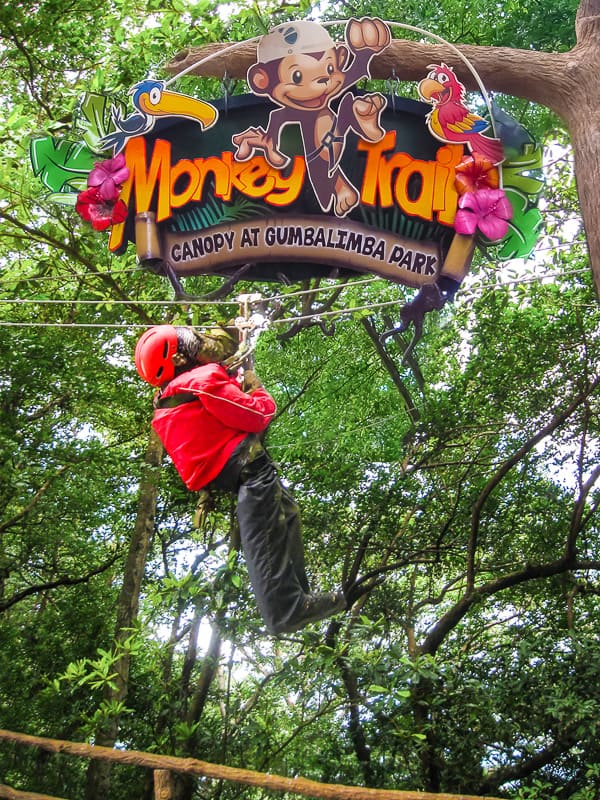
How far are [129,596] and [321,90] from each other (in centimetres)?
391

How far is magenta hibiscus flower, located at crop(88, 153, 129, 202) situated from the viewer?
10.4 ft

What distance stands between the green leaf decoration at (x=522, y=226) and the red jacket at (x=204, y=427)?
119 cm

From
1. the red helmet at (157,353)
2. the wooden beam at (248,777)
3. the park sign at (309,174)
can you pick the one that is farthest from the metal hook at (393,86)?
the wooden beam at (248,777)

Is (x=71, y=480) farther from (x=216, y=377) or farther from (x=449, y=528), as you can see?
(x=216, y=377)

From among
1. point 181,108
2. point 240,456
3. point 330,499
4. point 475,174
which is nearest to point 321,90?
point 181,108

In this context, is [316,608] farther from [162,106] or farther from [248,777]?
[162,106]

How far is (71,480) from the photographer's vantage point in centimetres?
579

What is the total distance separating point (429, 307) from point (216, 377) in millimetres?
991

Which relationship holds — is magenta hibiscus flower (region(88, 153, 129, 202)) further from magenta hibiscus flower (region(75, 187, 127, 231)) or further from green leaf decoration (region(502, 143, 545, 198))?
green leaf decoration (region(502, 143, 545, 198))

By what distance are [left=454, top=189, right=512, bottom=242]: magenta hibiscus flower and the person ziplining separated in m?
1.02

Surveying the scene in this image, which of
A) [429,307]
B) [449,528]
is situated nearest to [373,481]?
[449,528]

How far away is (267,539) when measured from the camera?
251cm

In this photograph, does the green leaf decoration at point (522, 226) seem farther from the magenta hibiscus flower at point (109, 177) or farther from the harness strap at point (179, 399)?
the magenta hibiscus flower at point (109, 177)

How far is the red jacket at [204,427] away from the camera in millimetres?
2523
